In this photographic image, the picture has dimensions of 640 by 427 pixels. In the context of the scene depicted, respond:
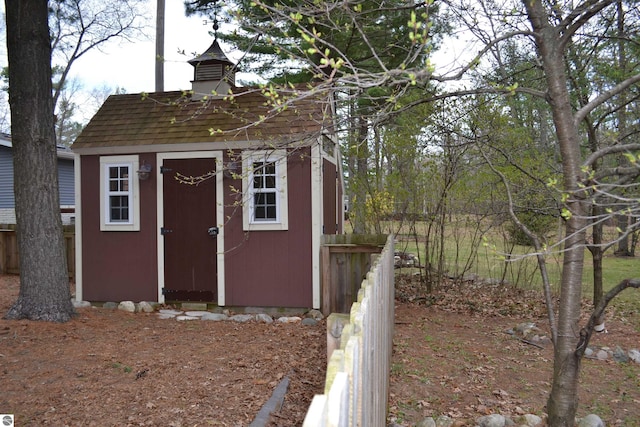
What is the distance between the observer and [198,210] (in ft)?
26.6

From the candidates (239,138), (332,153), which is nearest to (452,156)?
(332,153)

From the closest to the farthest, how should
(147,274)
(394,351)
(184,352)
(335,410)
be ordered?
1. (335,410)
2. (184,352)
3. (394,351)
4. (147,274)

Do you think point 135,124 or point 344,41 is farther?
point 344,41

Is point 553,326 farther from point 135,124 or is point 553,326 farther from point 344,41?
point 344,41

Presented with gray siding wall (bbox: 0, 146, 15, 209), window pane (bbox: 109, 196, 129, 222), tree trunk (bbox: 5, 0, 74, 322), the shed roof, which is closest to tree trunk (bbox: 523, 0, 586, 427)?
the shed roof

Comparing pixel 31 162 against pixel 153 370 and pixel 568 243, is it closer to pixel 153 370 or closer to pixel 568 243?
pixel 153 370

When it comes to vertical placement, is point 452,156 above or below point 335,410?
above

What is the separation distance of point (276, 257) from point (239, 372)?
3.01 meters

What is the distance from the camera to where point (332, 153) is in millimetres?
9742

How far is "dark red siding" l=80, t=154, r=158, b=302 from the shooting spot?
8297 mm

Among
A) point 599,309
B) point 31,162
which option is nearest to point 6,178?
point 31,162

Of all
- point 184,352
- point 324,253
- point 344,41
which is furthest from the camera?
point 344,41

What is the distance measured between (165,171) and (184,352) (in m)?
3.48

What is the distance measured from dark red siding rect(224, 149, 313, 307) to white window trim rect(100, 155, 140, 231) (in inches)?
62.0
